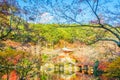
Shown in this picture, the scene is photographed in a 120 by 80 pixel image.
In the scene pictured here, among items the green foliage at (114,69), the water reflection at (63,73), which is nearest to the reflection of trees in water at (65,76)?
the water reflection at (63,73)

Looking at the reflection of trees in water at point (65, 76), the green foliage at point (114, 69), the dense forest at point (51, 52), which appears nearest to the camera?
the dense forest at point (51, 52)

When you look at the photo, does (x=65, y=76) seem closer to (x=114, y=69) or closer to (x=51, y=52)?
(x=51, y=52)

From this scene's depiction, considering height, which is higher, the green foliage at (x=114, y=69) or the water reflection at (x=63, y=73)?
the green foliage at (x=114, y=69)

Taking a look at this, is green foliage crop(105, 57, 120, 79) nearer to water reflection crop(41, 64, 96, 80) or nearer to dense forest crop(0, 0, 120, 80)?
dense forest crop(0, 0, 120, 80)

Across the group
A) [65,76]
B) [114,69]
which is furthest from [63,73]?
[114,69]

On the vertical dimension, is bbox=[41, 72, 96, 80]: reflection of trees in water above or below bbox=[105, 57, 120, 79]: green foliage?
below

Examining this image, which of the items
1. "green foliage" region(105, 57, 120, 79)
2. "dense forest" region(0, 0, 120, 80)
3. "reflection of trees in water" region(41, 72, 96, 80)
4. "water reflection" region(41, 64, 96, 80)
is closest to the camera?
"dense forest" region(0, 0, 120, 80)

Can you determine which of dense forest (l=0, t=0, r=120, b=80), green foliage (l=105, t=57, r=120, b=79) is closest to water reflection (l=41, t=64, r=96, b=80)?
dense forest (l=0, t=0, r=120, b=80)

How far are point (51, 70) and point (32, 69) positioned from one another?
12.3ft

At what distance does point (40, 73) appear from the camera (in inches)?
779

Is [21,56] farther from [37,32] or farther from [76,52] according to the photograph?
[76,52]

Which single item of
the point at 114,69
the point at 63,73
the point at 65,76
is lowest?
the point at 65,76

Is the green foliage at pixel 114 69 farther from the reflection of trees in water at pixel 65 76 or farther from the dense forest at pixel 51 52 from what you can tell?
the reflection of trees in water at pixel 65 76

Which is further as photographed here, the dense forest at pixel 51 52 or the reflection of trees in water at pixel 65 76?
the reflection of trees in water at pixel 65 76
